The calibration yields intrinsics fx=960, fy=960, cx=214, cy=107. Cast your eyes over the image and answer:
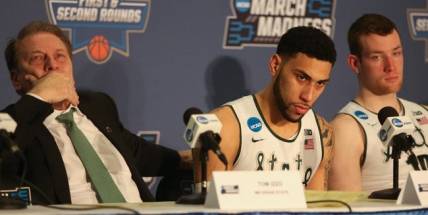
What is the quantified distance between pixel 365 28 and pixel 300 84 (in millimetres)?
699

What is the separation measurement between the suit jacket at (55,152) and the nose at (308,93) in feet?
1.66

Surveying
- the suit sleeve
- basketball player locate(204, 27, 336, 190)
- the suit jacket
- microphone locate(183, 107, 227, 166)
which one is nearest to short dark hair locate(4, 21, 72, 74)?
the suit jacket

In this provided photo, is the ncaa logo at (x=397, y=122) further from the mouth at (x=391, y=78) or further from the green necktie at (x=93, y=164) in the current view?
the mouth at (x=391, y=78)

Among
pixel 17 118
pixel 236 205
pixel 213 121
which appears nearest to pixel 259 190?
pixel 236 205

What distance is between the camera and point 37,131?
2.99m

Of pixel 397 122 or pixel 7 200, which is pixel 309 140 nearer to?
pixel 397 122

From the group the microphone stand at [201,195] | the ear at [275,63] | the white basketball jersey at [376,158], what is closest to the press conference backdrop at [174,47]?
the white basketball jersey at [376,158]

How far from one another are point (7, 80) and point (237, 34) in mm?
997

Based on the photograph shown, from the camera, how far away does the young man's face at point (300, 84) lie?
331 centimetres

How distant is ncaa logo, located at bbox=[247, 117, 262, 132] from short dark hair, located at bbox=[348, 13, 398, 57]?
28.4 inches

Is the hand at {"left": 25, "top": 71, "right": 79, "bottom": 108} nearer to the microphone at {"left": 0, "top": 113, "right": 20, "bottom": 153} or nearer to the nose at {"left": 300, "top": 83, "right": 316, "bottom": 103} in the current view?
the microphone at {"left": 0, "top": 113, "right": 20, "bottom": 153}

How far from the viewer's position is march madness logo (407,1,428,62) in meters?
4.41

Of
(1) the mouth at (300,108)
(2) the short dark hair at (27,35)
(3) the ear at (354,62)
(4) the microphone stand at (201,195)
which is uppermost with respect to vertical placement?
(2) the short dark hair at (27,35)

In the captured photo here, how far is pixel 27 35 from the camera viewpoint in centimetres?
329
